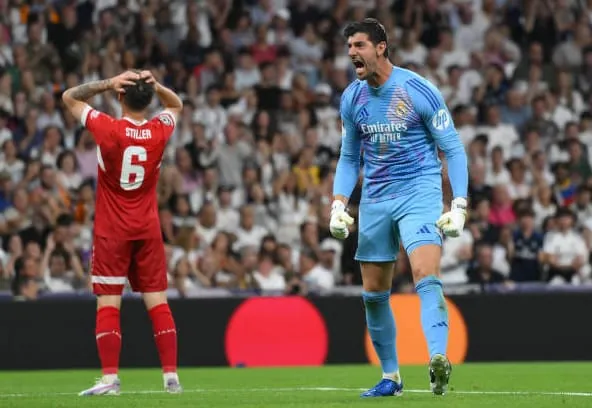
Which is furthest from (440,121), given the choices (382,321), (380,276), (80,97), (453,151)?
(80,97)

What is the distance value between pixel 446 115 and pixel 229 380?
4476mm

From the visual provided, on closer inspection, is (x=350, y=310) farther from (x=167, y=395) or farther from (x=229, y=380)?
(x=167, y=395)

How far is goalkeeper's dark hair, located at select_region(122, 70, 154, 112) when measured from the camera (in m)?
9.66

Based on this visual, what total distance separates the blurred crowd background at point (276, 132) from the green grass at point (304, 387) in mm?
2340

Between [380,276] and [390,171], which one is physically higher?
[390,171]

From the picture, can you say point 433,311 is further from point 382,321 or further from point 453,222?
point 382,321

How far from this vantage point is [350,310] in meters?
15.9

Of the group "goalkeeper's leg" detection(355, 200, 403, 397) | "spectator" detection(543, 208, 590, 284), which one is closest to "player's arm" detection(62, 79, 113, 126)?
"goalkeeper's leg" detection(355, 200, 403, 397)

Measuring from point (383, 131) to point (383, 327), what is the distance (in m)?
1.31

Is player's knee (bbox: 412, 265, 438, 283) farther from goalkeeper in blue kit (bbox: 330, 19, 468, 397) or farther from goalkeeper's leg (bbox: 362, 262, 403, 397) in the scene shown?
goalkeeper's leg (bbox: 362, 262, 403, 397)

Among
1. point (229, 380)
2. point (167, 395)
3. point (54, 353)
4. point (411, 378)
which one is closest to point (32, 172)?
point (54, 353)

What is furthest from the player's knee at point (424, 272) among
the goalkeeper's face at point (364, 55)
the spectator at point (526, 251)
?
the spectator at point (526, 251)

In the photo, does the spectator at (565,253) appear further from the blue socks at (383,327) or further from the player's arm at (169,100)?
the blue socks at (383,327)

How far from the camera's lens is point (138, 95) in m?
9.70
